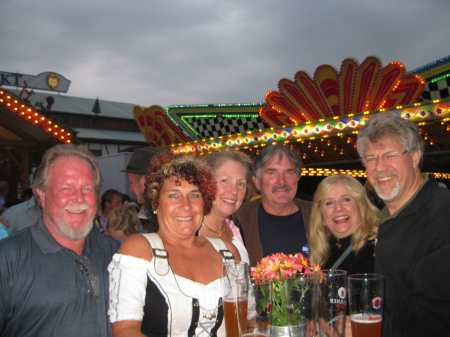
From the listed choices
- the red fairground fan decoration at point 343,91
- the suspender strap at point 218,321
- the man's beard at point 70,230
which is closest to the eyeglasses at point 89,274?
the man's beard at point 70,230

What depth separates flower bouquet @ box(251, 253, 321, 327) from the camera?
1.41 meters

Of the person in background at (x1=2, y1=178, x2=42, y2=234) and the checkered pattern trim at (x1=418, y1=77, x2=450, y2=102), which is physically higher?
the checkered pattern trim at (x1=418, y1=77, x2=450, y2=102)

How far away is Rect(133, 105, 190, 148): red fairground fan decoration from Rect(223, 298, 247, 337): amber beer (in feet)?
36.1

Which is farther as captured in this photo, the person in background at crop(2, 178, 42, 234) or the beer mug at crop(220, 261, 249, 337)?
the person in background at crop(2, 178, 42, 234)

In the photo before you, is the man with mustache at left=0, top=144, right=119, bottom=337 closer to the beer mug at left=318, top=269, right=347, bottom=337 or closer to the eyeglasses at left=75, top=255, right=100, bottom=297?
the eyeglasses at left=75, top=255, right=100, bottom=297

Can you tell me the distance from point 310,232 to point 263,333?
167 centimetres

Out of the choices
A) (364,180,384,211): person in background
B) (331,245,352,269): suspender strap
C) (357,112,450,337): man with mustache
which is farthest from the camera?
(364,180,384,211): person in background

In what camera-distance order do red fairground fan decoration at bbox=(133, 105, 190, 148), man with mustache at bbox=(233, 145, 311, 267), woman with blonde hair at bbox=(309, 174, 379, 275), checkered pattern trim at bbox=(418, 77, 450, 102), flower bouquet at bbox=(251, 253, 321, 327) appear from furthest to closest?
red fairground fan decoration at bbox=(133, 105, 190, 148) → checkered pattern trim at bbox=(418, 77, 450, 102) → man with mustache at bbox=(233, 145, 311, 267) → woman with blonde hair at bbox=(309, 174, 379, 275) → flower bouquet at bbox=(251, 253, 321, 327)

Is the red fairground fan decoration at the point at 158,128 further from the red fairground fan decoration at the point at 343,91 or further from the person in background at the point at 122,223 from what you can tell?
the person in background at the point at 122,223

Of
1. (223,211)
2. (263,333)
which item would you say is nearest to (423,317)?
(263,333)

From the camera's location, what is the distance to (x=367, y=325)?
1.42 meters

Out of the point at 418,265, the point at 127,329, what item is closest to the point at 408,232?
the point at 418,265

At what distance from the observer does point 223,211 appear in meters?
2.89

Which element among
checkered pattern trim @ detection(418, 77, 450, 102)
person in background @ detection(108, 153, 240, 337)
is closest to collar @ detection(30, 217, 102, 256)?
person in background @ detection(108, 153, 240, 337)
